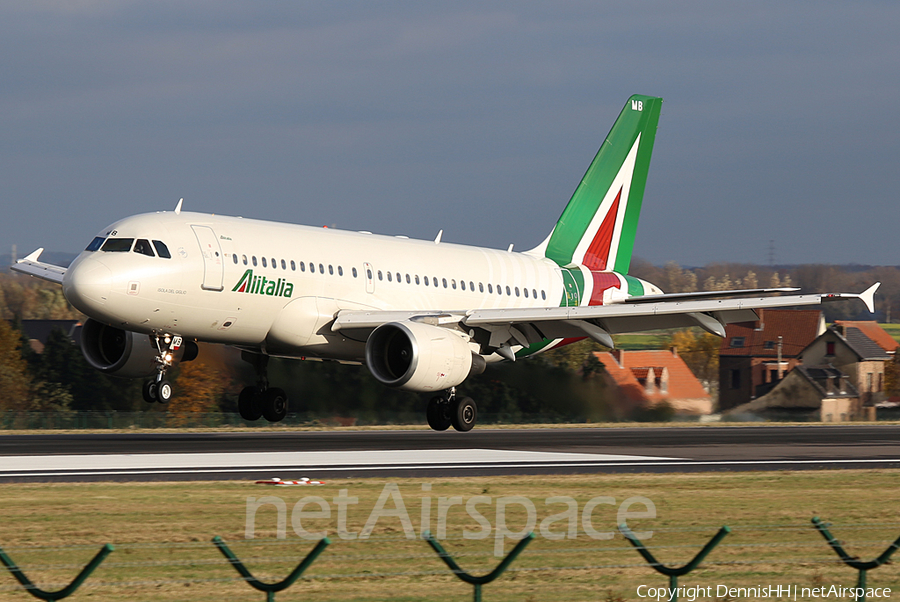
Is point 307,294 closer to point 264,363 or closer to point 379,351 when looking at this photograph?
point 379,351

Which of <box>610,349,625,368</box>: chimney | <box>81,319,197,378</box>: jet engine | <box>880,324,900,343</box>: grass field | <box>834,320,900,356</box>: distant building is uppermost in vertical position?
<box>880,324,900,343</box>: grass field

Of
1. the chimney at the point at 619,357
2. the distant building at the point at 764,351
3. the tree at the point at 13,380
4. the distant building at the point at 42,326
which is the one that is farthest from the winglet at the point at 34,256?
the distant building at the point at 764,351

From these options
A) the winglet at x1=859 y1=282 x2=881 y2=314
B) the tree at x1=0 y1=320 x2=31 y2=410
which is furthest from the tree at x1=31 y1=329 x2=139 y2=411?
the winglet at x1=859 y1=282 x2=881 y2=314

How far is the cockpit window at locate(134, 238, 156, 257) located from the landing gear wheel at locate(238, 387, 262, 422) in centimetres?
801

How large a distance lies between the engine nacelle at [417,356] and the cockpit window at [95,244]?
7395 millimetres

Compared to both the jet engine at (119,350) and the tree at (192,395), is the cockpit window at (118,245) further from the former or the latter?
the tree at (192,395)

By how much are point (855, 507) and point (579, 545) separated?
6524 mm

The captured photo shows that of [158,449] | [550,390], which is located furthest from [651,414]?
[158,449]

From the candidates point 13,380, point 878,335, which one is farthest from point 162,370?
point 878,335

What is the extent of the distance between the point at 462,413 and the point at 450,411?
35cm

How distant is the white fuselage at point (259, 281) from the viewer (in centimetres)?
2878

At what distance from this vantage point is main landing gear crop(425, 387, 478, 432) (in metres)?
33.6

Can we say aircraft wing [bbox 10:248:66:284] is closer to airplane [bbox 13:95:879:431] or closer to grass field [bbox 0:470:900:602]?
airplane [bbox 13:95:879:431]

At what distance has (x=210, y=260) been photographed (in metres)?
30.0
